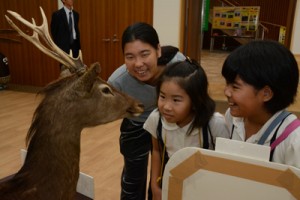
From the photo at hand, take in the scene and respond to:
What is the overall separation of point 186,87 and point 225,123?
23cm

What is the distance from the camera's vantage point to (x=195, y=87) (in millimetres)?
1293

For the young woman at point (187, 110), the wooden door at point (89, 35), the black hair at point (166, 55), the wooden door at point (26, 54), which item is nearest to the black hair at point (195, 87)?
the young woman at point (187, 110)

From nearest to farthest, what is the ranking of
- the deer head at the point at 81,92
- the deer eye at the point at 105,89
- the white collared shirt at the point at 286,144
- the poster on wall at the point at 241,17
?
the white collared shirt at the point at 286,144
the deer head at the point at 81,92
the deer eye at the point at 105,89
the poster on wall at the point at 241,17

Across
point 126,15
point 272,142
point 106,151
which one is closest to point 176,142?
point 272,142

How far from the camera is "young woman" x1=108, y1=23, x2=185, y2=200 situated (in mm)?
1585

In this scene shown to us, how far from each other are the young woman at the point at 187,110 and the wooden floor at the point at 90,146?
4.38 feet

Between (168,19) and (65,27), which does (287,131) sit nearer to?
(168,19)

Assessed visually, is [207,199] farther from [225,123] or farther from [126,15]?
[126,15]

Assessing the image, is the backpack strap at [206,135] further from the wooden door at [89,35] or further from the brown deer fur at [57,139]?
the wooden door at [89,35]

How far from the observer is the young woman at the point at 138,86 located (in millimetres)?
1585

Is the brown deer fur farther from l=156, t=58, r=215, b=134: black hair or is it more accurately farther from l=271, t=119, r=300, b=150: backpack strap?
l=271, t=119, r=300, b=150: backpack strap

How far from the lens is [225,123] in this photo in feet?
4.26

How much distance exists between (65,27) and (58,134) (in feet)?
12.6

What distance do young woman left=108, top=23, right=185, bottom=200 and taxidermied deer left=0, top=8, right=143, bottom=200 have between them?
40 cm
